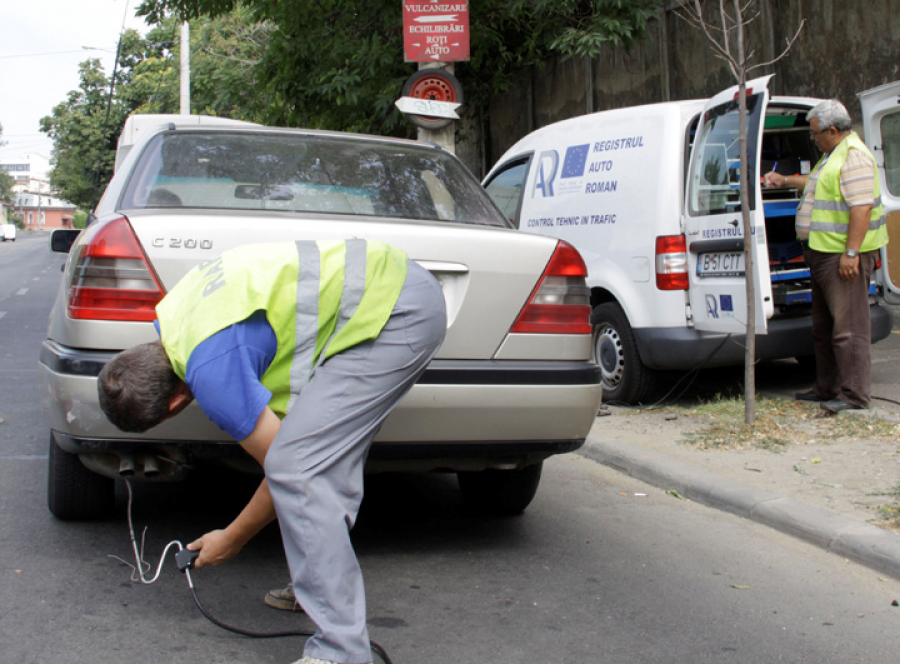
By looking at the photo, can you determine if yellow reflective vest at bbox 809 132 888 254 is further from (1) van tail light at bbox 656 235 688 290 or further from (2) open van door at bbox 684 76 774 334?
(1) van tail light at bbox 656 235 688 290

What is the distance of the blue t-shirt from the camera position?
7.49 feet

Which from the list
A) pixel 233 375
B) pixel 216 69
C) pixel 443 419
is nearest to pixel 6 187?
pixel 216 69

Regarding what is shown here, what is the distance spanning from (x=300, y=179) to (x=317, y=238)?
755mm

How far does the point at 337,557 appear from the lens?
2.44 meters

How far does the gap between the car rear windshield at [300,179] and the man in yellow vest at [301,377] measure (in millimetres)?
1330

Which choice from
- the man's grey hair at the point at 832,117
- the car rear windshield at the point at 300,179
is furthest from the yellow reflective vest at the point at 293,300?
the man's grey hair at the point at 832,117

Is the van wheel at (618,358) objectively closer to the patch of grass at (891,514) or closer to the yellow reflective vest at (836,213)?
the yellow reflective vest at (836,213)

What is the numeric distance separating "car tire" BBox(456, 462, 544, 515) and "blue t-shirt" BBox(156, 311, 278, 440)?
2.05 metres

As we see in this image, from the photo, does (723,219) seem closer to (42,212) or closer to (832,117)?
(832,117)

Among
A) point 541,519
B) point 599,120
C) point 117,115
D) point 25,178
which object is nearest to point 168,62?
point 117,115

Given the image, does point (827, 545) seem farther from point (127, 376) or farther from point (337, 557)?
point (127, 376)

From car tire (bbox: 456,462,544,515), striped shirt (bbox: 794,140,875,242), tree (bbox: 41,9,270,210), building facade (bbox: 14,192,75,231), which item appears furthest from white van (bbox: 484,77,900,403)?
building facade (bbox: 14,192,75,231)

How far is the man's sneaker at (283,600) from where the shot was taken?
3240 millimetres

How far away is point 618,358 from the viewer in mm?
6938
